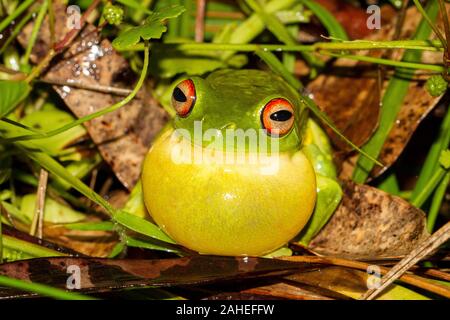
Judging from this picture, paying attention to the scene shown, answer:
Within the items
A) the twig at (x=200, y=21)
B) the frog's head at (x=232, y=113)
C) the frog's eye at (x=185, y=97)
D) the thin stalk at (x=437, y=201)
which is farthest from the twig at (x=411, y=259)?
the twig at (x=200, y=21)

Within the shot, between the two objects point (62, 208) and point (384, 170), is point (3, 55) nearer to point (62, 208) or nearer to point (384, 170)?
point (62, 208)

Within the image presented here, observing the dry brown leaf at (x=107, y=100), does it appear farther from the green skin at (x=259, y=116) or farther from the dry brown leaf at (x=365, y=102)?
the dry brown leaf at (x=365, y=102)

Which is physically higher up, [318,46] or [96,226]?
[318,46]

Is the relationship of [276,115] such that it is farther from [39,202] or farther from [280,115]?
[39,202]

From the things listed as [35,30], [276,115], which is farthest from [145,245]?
[35,30]

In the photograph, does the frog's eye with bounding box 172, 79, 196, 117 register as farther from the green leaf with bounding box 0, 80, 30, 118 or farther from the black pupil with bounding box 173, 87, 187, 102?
the green leaf with bounding box 0, 80, 30, 118
